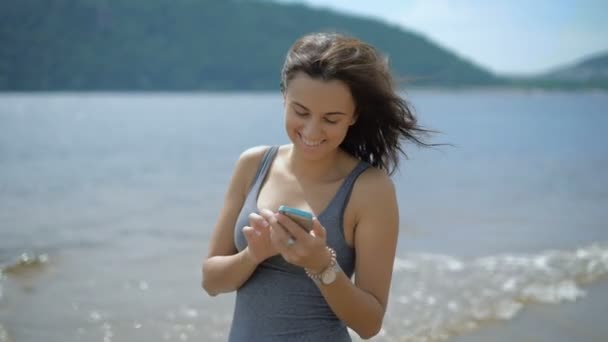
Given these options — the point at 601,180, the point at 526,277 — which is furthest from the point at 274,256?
the point at 601,180

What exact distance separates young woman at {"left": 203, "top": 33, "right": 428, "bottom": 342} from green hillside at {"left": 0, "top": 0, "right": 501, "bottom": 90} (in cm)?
10654

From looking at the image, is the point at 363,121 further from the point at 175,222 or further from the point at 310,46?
the point at 175,222

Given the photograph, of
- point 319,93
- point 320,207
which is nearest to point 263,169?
point 320,207

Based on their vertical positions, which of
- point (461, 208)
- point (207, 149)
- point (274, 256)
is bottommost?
point (207, 149)

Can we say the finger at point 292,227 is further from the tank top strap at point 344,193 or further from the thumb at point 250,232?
the tank top strap at point 344,193

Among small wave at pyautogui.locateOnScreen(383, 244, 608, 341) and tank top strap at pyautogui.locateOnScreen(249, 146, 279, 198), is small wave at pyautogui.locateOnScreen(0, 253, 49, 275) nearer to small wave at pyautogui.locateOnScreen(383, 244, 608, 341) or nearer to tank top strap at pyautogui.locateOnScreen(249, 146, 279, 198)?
small wave at pyautogui.locateOnScreen(383, 244, 608, 341)

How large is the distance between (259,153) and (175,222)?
29.0 feet

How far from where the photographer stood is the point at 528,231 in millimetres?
11156

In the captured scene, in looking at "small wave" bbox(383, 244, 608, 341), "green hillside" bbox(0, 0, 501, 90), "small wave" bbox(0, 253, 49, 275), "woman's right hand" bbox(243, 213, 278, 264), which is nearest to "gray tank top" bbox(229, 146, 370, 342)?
"woman's right hand" bbox(243, 213, 278, 264)

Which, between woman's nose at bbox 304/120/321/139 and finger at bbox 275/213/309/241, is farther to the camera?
A: woman's nose at bbox 304/120/321/139

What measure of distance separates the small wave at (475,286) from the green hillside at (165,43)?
102214 millimetres

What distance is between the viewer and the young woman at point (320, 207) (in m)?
2.65

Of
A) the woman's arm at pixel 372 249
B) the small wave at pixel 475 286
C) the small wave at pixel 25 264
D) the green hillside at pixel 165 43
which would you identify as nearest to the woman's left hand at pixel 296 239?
the woman's arm at pixel 372 249

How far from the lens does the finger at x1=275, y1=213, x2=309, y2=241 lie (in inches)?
90.4
